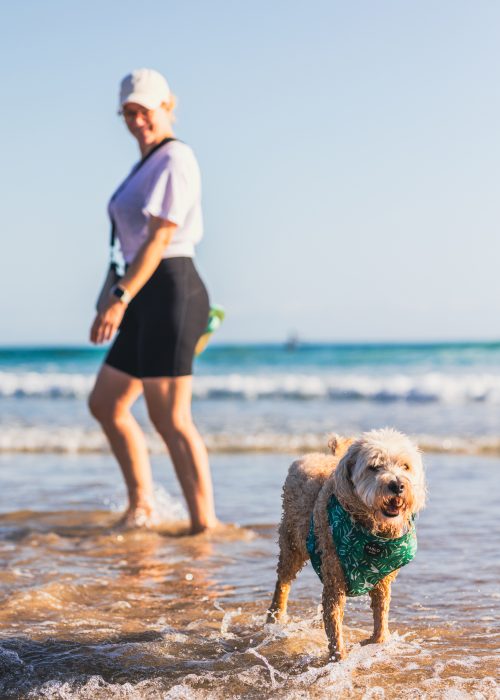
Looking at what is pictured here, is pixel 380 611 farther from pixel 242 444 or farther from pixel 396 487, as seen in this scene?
pixel 242 444

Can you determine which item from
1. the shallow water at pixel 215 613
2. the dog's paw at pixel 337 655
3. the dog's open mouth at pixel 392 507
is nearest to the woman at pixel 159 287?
the shallow water at pixel 215 613

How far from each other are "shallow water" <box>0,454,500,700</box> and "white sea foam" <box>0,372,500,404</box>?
12078mm

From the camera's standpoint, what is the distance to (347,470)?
3.22 meters

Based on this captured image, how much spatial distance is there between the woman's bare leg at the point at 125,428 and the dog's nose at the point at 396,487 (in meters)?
2.75

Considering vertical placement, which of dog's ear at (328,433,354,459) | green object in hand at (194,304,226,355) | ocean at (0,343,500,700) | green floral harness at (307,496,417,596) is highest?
green object in hand at (194,304,226,355)

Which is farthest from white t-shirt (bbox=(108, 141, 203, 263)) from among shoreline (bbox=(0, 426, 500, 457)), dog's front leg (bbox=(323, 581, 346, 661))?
shoreline (bbox=(0, 426, 500, 457))

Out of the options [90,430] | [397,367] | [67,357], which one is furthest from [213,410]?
[67,357]

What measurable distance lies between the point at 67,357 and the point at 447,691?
39553mm

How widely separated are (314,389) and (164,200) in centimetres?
1570

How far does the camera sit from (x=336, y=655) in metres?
3.42

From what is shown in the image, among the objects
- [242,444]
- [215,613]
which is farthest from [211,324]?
[242,444]

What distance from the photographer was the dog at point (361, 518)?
311 cm

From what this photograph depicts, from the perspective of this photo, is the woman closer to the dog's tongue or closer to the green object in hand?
→ the green object in hand

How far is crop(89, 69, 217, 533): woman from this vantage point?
5.00 m
